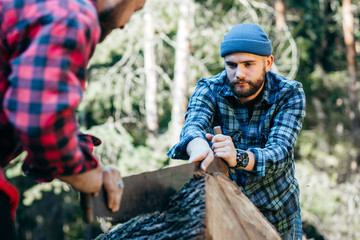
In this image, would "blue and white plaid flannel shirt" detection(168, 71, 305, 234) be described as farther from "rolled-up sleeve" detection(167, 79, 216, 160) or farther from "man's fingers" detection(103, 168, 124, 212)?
"man's fingers" detection(103, 168, 124, 212)

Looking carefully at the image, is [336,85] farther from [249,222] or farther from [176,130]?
[249,222]

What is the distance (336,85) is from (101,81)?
26.5ft

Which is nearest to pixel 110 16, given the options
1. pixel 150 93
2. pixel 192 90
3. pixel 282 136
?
pixel 282 136

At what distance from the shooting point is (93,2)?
58.8 inches

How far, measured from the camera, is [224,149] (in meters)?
2.43

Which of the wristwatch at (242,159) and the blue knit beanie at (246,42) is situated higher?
the blue knit beanie at (246,42)

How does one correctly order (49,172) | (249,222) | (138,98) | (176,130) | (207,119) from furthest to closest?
(138,98) → (176,130) → (207,119) → (249,222) → (49,172)

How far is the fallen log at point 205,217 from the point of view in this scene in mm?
1908

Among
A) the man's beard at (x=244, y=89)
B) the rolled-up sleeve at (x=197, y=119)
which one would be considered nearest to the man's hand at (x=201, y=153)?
the rolled-up sleeve at (x=197, y=119)

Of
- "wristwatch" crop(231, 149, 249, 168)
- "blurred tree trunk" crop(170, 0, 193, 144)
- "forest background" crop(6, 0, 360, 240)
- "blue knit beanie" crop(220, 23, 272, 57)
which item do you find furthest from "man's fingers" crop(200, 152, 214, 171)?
A: "blurred tree trunk" crop(170, 0, 193, 144)

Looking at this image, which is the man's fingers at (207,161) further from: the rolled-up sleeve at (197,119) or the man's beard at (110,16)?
the man's beard at (110,16)

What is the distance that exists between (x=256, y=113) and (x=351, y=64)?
11706 millimetres

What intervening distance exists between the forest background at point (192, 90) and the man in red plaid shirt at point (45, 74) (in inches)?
275

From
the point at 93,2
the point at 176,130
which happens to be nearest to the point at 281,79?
the point at 93,2
